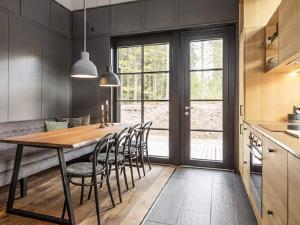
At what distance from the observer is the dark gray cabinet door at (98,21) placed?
4.41 meters

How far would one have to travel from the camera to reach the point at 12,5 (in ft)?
11.4

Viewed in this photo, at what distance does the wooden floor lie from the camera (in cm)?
220

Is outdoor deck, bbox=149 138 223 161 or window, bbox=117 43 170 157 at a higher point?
window, bbox=117 43 170 157

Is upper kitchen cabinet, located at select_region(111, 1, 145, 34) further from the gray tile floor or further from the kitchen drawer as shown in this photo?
the kitchen drawer

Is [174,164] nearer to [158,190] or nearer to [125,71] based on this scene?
[158,190]

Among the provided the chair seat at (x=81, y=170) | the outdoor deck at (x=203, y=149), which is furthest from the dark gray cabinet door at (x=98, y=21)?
the chair seat at (x=81, y=170)

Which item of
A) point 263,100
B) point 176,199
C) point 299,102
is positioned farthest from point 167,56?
point 176,199

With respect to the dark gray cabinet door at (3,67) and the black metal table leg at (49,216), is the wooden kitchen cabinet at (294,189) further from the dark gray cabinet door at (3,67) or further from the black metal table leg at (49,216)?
the dark gray cabinet door at (3,67)

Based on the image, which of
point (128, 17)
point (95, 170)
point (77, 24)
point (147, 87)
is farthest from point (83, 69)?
point (77, 24)

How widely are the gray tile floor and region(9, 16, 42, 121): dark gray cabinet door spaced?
8.68 feet

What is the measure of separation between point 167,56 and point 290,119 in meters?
2.34

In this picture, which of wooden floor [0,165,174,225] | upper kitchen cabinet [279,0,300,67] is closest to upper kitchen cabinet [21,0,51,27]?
wooden floor [0,165,174,225]

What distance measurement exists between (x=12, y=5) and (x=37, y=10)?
18.7 inches

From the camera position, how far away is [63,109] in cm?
455
